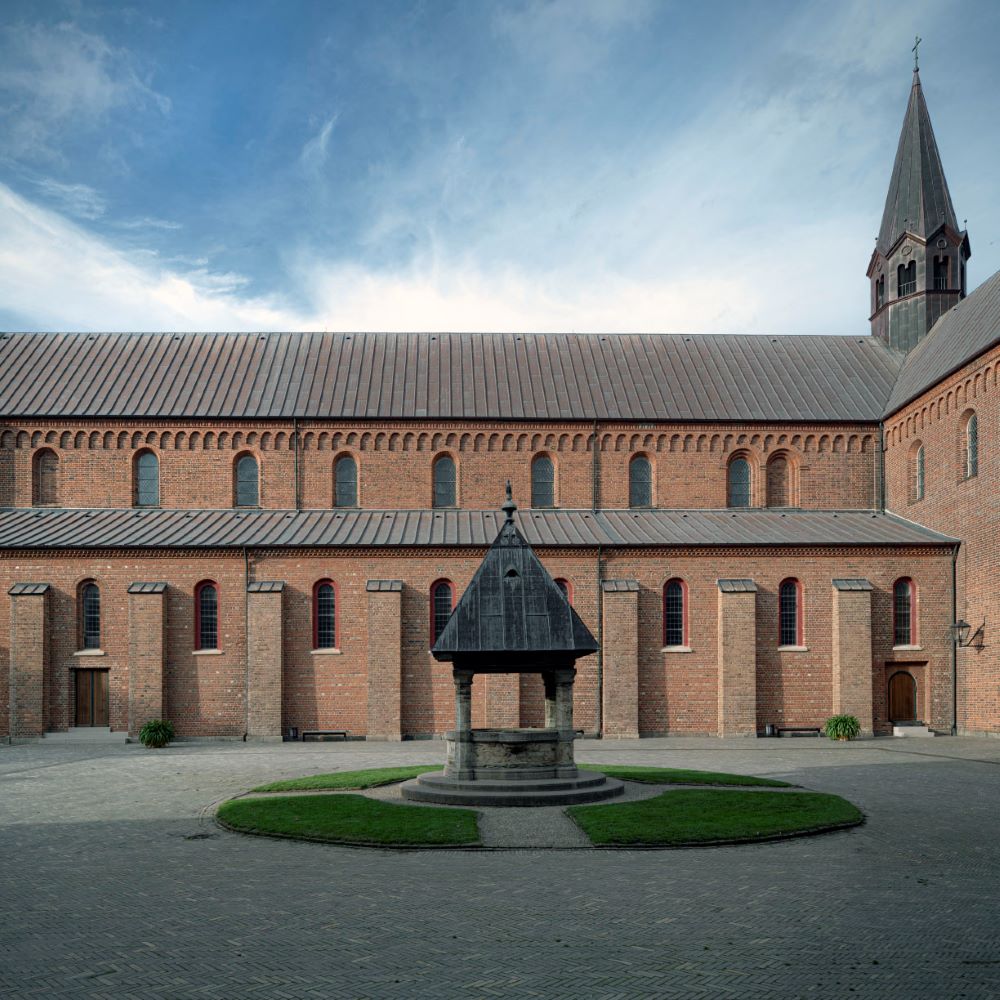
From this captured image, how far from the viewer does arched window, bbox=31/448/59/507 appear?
3972 centimetres

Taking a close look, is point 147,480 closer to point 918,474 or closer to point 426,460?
point 426,460

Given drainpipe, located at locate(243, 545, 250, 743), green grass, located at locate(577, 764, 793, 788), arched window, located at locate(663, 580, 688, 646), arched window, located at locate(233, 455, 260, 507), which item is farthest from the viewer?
arched window, located at locate(233, 455, 260, 507)

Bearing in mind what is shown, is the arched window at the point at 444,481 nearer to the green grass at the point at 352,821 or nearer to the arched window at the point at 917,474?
the arched window at the point at 917,474

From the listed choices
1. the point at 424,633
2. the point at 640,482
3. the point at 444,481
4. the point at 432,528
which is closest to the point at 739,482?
the point at 640,482

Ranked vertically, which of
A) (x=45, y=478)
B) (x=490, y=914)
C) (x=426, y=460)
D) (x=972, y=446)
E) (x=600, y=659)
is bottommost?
(x=490, y=914)

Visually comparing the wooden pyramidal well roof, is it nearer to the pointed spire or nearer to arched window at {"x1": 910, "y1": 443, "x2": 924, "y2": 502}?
arched window at {"x1": 910, "y1": 443, "x2": 924, "y2": 502}

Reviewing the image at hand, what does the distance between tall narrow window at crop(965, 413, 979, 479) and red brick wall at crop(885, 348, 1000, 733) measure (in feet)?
0.76

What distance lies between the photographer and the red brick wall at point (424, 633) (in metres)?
35.3

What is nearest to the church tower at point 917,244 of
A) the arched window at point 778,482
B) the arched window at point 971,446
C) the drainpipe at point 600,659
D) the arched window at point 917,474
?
the arched window at point 917,474

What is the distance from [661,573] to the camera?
120ft

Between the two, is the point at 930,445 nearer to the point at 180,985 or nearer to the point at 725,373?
the point at 725,373

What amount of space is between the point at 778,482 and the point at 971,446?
8381 millimetres

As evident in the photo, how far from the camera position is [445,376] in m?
42.4

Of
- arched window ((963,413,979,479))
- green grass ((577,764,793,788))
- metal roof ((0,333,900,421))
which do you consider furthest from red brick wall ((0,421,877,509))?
green grass ((577,764,793,788))
